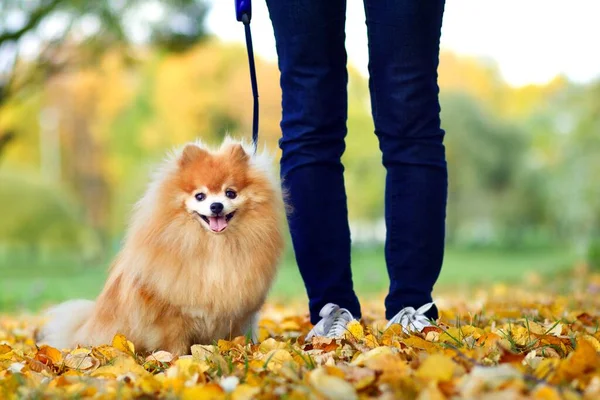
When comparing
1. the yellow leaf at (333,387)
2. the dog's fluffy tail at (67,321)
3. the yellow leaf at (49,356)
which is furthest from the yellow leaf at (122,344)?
the yellow leaf at (333,387)

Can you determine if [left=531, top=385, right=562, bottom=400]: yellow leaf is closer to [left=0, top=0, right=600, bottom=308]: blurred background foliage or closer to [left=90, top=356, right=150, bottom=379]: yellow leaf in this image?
[left=90, top=356, right=150, bottom=379]: yellow leaf

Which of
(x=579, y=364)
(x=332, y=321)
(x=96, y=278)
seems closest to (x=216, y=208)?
(x=332, y=321)

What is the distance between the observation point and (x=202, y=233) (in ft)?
7.64

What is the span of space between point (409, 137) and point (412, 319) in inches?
22.8

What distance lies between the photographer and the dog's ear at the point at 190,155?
238cm

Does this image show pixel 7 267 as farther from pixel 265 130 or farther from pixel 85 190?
pixel 85 190

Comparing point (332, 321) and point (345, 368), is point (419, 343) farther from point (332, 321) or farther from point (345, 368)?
point (332, 321)

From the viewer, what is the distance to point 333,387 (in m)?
1.49

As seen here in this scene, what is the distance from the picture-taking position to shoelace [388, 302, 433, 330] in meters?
2.25

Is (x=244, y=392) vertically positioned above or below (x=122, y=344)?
above

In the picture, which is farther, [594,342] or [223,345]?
[223,345]

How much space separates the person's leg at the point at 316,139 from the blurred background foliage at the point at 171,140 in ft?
18.6

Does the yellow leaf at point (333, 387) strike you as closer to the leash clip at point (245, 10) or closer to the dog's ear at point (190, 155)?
the dog's ear at point (190, 155)

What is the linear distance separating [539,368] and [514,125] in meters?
26.2
